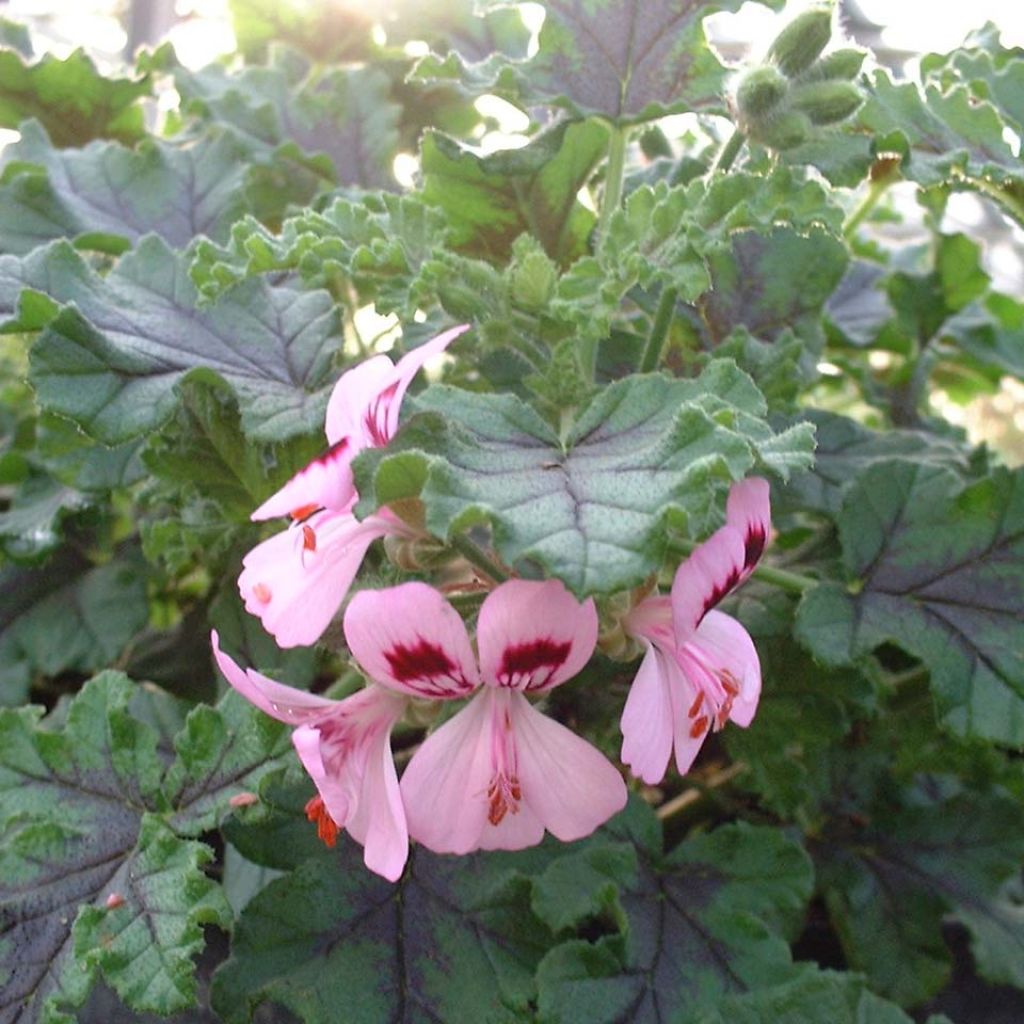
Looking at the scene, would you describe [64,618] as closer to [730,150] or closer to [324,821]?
[324,821]

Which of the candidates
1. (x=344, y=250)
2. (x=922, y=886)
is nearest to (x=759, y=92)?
(x=344, y=250)

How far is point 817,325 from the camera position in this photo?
1.21 m

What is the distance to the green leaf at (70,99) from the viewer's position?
4.44 feet

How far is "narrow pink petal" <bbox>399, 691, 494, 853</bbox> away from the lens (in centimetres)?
68

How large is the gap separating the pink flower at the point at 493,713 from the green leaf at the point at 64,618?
0.60m

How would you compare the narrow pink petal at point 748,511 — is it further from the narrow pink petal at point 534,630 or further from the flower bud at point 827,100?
the flower bud at point 827,100

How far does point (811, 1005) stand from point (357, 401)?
1.79ft

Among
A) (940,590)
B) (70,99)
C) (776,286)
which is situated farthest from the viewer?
(70,99)

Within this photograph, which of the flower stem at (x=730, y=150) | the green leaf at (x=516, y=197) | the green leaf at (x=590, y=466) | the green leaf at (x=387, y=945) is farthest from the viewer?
the green leaf at (x=516, y=197)

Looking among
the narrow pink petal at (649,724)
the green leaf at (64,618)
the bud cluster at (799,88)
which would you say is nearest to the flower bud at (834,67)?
the bud cluster at (799,88)

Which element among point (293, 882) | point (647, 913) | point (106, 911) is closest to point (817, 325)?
point (647, 913)

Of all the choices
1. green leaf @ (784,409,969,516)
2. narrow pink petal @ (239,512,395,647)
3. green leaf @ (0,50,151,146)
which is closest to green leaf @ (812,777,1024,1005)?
green leaf @ (784,409,969,516)

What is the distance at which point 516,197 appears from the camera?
1.06 metres

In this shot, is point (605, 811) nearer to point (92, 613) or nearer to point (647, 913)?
point (647, 913)
